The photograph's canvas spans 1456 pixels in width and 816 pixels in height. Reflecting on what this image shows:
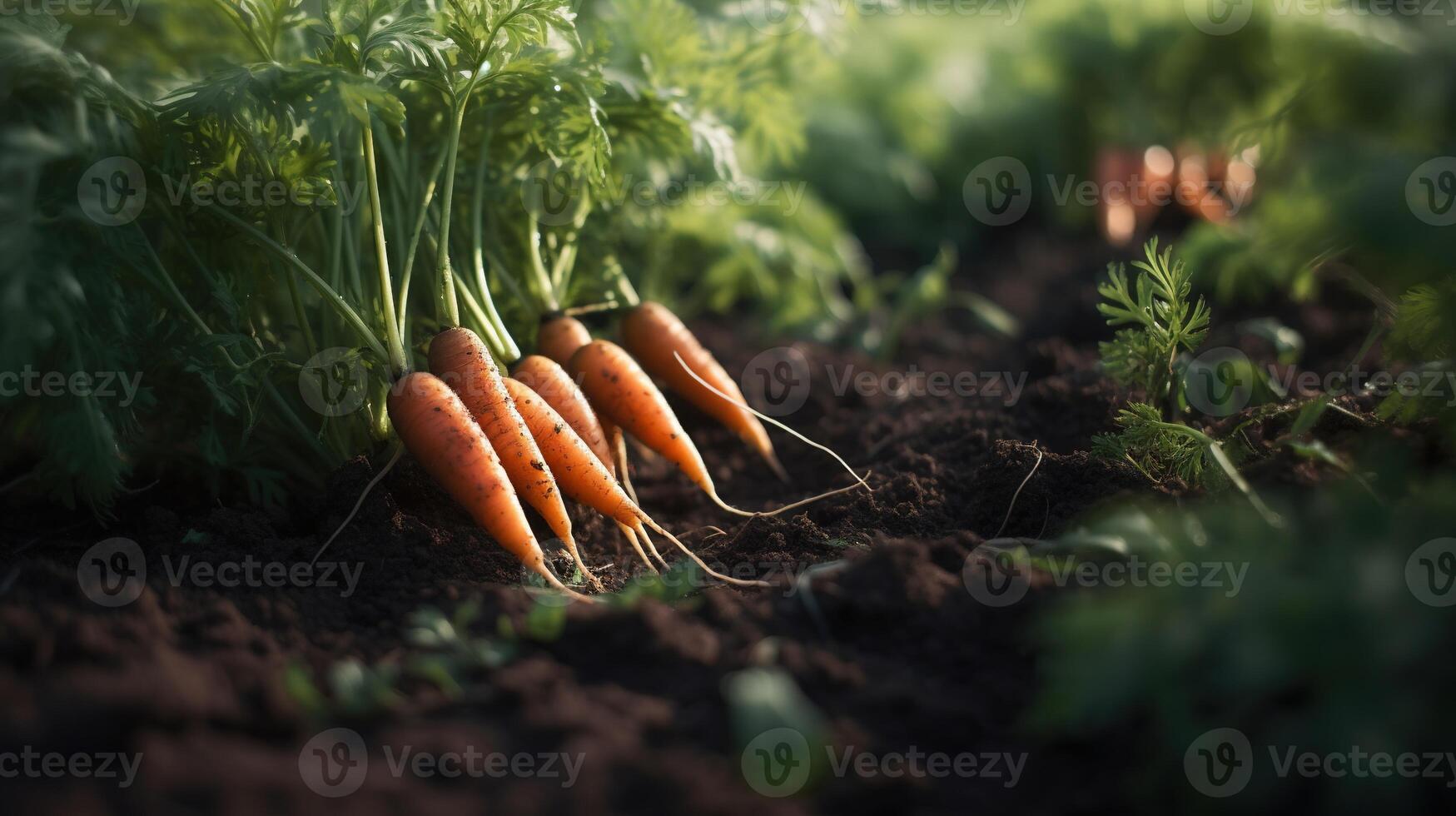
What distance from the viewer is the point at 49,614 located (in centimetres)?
166

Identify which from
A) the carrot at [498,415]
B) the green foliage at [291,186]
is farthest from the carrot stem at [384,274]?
the carrot at [498,415]

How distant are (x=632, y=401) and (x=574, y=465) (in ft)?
1.03

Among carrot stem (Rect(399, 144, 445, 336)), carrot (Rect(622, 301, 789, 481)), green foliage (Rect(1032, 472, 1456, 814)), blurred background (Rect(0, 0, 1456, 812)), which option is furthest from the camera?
carrot (Rect(622, 301, 789, 481))

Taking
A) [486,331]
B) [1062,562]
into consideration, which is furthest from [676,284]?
[1062,562]

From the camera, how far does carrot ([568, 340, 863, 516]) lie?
9.04 ft

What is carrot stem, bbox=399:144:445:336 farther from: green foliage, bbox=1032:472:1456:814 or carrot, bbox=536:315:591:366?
green foliage, bbox=1032:472:1456:814

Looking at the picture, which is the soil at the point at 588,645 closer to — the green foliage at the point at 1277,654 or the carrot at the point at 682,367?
the green foliage at the point at 1277,654

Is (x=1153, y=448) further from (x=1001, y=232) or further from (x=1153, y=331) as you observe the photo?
(x=1001, y=232)

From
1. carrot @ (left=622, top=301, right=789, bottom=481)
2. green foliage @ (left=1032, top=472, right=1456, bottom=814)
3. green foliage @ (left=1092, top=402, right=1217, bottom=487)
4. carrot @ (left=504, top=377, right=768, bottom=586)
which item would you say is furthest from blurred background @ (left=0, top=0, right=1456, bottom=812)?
carrot @ (left=504, top=377, right=768, bottom=586)

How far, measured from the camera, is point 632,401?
9.06ft

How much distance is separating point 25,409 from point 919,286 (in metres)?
3.12

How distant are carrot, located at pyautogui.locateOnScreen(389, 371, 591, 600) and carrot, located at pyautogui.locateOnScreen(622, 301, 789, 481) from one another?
81cm

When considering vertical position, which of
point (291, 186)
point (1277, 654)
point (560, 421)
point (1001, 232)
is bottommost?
point (1001, 232)

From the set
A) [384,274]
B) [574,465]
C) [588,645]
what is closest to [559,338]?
[574,465]
